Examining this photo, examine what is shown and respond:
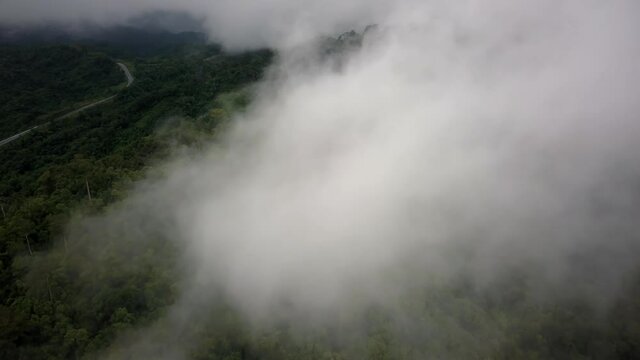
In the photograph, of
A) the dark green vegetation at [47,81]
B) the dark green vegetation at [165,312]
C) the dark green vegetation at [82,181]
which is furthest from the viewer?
the dark green vegetation at [47,81]

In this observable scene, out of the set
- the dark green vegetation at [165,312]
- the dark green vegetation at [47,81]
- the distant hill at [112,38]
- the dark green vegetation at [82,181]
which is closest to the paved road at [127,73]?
the dark green vegetation at [47,81]

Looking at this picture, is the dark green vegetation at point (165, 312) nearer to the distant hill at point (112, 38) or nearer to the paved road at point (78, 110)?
the paved road at point (78, 110)

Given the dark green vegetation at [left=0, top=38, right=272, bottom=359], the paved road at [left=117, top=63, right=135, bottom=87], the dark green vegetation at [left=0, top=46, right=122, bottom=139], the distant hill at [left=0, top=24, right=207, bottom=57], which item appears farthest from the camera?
the distant hill at [left=0, top=24, right=207, bottom=57]

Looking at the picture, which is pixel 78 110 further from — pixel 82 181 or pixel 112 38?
pixel 112 38

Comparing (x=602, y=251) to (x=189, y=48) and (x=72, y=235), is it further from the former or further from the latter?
(x=189, y=48)

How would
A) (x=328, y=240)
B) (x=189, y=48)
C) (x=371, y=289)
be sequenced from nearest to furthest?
(x=371, y=289) < (x=328, y=240) < (x=189, y=48)

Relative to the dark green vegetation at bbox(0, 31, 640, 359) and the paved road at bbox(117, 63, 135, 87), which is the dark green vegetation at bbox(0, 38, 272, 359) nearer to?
the dark green vegetation at bbox(0, 31, 640, 359)

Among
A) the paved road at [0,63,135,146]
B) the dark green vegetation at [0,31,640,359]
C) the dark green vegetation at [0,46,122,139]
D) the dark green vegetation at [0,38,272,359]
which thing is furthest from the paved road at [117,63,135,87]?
the dark green vegetation at [0,31,640,359]

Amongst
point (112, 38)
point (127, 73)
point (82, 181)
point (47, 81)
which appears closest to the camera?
point (82, 181)

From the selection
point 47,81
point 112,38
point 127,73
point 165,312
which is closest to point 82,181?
point 165,312

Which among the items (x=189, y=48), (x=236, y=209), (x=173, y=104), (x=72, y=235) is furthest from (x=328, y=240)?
(x=189, y=48)

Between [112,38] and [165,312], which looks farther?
[112,38]
